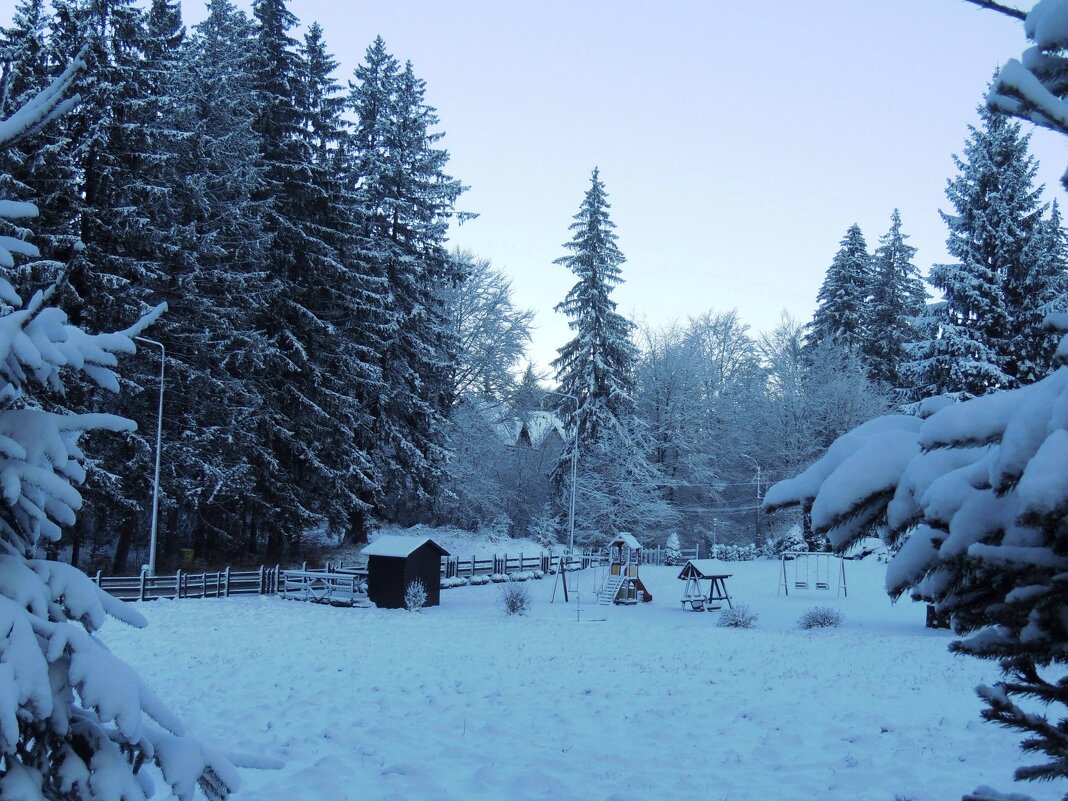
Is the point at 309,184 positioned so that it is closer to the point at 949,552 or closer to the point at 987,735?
the point at 987,735

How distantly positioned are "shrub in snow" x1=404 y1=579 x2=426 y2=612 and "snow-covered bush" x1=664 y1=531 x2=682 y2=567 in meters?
25.2

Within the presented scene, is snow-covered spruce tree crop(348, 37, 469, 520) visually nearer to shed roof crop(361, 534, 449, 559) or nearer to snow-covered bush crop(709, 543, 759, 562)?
shed roof crop(361, 534, 449, 559)

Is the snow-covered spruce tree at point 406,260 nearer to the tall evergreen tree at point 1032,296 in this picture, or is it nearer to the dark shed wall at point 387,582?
the dark shed wall at point 387,582

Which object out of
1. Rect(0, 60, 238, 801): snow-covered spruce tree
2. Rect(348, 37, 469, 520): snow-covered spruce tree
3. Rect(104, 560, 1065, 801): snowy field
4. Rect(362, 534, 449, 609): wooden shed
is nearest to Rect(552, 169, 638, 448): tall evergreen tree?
Rect(348, 37, 469, 520): snow-covered spruce tree

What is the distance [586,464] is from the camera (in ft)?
155

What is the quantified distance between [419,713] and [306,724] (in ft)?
4.84

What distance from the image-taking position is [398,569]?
86.3 ft

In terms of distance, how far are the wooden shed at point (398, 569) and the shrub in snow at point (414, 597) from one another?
364 mm

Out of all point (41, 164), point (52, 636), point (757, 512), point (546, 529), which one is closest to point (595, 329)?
point (546, 529)

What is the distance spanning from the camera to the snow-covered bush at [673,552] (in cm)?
4828

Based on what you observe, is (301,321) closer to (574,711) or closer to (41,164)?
(41,164)

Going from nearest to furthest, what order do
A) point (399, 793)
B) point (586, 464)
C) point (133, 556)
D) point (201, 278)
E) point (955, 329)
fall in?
point (399, 793), point (955, 329), point (201, 278), point (133, 556), point (586, 464)

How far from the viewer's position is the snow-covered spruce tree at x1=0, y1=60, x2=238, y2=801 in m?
2.83

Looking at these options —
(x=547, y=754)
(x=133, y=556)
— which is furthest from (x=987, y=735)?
(x=133, y=556)
